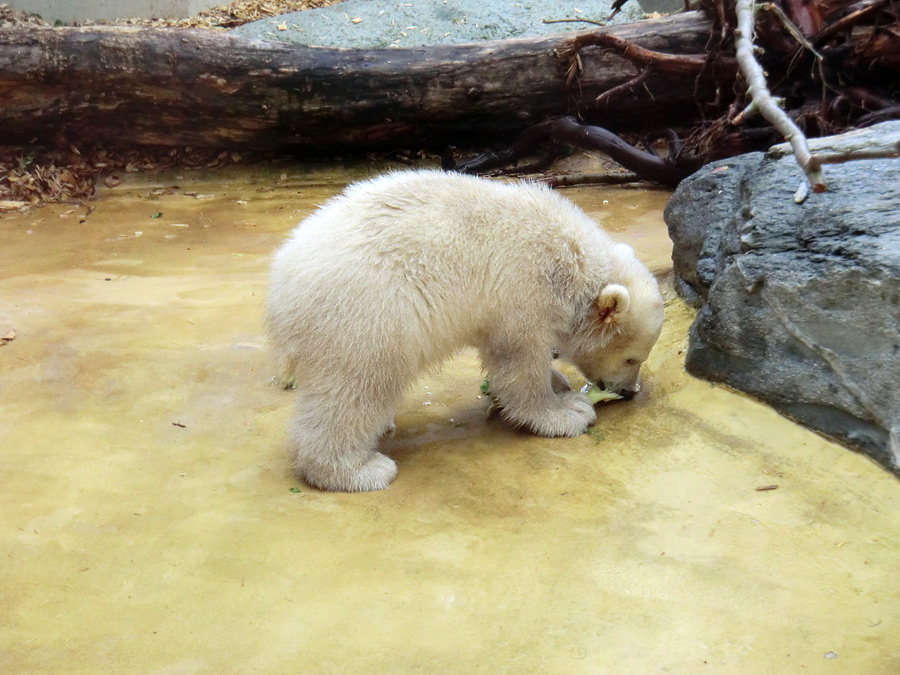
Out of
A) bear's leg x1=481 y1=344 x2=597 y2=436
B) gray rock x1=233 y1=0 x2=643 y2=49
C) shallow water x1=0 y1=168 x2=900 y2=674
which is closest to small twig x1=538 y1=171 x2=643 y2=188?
gray rock x1=233 y1=0 x2=643 y2=49

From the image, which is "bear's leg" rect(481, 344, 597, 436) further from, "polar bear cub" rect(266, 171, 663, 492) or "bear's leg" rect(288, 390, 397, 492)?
"bear's leg" rect(288, 390, 397, 492)

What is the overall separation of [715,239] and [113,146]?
7.13 meters

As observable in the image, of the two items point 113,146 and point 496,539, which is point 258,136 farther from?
point 496,539

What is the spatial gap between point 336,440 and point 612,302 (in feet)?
5.39

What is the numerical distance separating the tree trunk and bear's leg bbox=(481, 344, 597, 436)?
18.4 feet

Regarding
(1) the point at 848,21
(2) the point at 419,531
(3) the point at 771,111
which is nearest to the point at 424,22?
(1) the point at 848,21

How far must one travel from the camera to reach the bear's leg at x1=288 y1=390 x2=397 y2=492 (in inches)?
155

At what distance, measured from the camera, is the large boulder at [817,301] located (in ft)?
12.8

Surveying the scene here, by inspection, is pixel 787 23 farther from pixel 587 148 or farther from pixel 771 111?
pixel 771 111

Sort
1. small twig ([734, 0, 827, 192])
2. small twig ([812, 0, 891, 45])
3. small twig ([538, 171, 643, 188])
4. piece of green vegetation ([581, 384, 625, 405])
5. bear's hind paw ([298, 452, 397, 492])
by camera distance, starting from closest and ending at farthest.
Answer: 1. small twig ([734, 0, 827, 192])
2. bear's hind paw ([298, 452, 397, 492])
3. piece of green vegetation ([581, 384, 625, 405])
4. small twig ([812, 0, 891, 45])
5. small twig ([538, 171, 643, 188])

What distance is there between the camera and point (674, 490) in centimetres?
385

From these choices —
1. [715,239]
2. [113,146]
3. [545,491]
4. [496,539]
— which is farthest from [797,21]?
[113,146]

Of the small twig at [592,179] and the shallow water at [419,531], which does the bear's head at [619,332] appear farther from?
the small twig at [592,179]

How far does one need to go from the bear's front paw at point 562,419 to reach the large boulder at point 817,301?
0.79 meters
